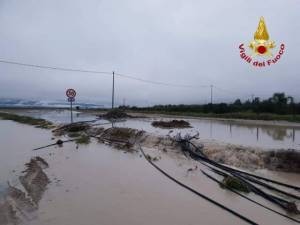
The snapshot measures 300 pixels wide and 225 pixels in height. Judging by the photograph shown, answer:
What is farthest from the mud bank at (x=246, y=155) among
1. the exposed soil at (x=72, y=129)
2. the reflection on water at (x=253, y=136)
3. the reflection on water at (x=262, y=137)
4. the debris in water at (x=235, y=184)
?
the exposed soil at (x=72, y=129)

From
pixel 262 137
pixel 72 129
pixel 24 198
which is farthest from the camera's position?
pixel 72 129

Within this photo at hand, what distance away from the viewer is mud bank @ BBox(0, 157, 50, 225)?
574 centimetres

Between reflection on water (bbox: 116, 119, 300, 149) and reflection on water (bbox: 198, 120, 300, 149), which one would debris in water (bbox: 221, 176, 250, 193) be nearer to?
reflection on water (bbox: 116, 119, 300, 149)

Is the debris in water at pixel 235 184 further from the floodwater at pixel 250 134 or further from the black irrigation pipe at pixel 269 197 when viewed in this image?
the floodwater at pixel 250 134

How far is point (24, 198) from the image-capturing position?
22.2 feet

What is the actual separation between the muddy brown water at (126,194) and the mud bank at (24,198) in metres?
0.20

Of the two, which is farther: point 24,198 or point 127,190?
point 127,190

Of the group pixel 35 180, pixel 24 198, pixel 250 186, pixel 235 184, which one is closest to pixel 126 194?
pixel 24 198

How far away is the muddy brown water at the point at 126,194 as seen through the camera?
5.96 metres

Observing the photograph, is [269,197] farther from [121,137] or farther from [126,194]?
[121,137]

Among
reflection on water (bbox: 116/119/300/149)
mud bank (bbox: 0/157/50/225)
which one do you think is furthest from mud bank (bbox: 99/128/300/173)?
mud bank (bbox: 0/157/50/225)

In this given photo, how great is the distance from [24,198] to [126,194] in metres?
2.47

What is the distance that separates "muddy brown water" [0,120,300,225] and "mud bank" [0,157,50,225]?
0.20m

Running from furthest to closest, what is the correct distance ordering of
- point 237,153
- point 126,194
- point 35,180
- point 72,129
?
point 72,129 < point 237,153 < point 35,180 < point 126,194
